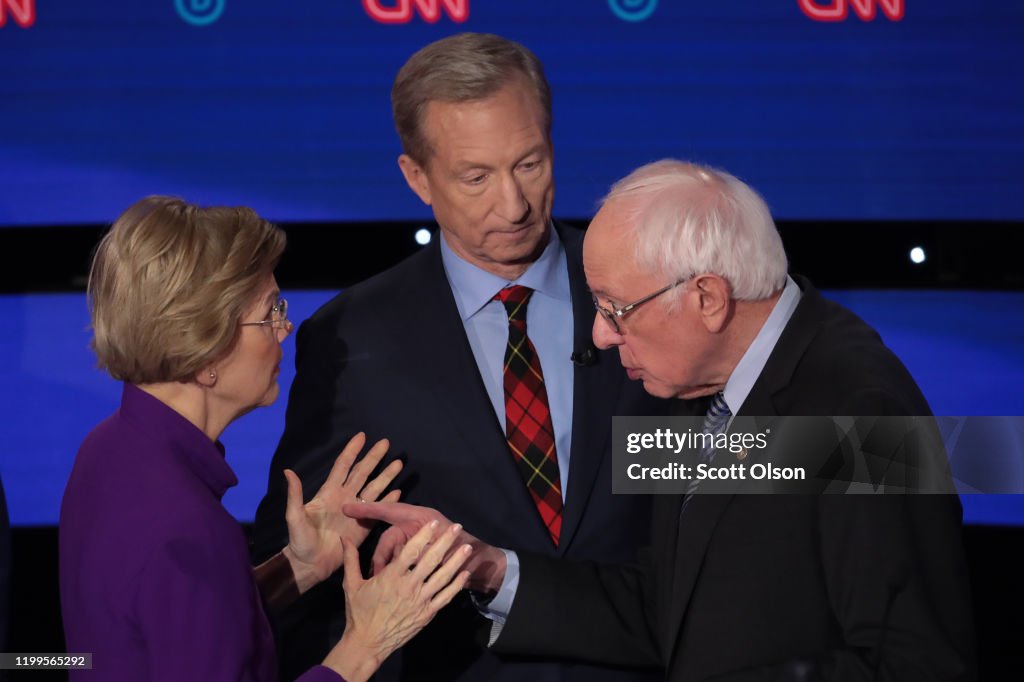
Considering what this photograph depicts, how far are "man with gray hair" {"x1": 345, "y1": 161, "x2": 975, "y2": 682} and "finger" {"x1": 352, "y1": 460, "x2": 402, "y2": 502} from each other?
0.31 feet

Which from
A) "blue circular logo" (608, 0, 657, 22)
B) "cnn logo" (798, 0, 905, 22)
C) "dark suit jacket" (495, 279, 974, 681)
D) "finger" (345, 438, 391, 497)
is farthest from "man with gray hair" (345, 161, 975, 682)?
"cnn logo" (798, 0, 905, 22)

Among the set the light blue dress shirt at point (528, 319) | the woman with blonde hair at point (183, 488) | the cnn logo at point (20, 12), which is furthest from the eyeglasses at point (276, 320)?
the cnn logo at point (20, 12)

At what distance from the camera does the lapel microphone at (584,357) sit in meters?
2.52

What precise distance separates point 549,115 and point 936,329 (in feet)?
5.09

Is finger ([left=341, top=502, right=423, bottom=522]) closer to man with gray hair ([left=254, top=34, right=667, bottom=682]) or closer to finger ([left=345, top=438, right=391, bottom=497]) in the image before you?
finger ([left=345, top=438, right=391, bottom=497])

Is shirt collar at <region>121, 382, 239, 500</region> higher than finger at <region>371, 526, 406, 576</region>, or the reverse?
shirt collar at <region>121, 382, 239, 500</region>

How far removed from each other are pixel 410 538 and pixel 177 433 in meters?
0.44

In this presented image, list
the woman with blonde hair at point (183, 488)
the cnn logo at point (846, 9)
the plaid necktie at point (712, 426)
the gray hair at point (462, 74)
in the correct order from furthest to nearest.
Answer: the cnn logo at point (846, 9) → the gray hair at point (462, 74) → the plaid necktie at point (712, 426) → the woman with blonde hair at point (183, 488)

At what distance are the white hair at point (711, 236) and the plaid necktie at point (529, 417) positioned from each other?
559mm

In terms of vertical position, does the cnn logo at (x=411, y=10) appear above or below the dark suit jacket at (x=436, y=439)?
above

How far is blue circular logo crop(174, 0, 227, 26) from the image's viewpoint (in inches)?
137

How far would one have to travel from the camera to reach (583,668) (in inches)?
94.2

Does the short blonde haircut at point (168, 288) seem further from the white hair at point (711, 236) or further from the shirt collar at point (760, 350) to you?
the shirt collar at point (760, 350)

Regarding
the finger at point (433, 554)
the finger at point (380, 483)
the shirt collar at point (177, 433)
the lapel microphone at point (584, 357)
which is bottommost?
the finger at point (433, 554)
